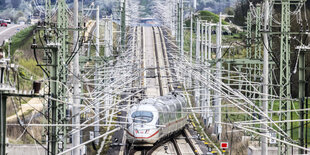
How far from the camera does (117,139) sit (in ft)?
123

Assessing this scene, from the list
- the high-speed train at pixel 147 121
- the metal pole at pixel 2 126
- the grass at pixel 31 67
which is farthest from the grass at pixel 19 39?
the metal pole at pixel 2 126

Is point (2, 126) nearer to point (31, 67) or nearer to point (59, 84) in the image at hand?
point (59, 84)

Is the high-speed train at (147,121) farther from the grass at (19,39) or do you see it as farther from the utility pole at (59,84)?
the grass at (19,39)

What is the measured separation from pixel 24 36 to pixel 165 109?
40.7 meters

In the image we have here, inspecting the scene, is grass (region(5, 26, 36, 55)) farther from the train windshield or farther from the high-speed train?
the train windshield

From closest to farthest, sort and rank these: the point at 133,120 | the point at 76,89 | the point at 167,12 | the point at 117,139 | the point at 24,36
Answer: the point at 76,89 → the point at 133,120 → the point at 117,139 → the point at 24,36 → the point at 167,12

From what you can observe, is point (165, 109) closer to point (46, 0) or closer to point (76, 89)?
point (46, 0)

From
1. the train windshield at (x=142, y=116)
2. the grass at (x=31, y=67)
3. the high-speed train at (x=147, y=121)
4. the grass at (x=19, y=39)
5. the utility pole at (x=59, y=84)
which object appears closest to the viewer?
the utility pole at (x=59, y=84)

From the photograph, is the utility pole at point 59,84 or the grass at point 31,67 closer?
the utility pole at point 59,84

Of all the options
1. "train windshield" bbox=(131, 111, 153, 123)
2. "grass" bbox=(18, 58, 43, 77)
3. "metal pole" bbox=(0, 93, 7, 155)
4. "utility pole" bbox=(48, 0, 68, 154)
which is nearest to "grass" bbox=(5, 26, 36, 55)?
"grass" bbox=(18, 58, 43, 77)

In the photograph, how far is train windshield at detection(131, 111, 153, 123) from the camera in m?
31.8

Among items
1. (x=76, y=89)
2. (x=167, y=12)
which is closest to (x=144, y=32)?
(x=167, y=12)

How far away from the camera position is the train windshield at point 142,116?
31766 millimetres

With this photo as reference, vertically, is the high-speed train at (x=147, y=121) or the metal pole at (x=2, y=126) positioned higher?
the metal pole at (x=2, y=126)
